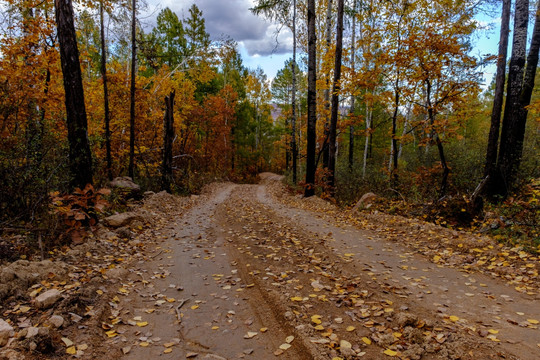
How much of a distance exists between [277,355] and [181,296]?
182 centimetres

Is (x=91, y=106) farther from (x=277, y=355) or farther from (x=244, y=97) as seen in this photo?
(x=244, y=97)

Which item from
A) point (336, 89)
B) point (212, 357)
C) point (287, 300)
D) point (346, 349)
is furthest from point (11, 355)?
point (336, 89)

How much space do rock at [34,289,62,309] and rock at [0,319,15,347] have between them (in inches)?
16.8

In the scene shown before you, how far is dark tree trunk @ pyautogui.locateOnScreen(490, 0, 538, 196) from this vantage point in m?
8.55

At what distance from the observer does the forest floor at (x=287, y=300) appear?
271 cm

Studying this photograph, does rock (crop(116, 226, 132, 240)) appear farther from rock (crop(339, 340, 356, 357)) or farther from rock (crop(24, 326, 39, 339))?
rock (crop(339, 340, 356, 357))

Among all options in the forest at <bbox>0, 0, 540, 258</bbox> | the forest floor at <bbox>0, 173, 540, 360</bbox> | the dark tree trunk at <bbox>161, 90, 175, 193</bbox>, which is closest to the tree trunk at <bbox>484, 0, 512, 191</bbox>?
the forest at <bbox>0, 0, 540, 258</bbox>

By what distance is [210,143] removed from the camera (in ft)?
94.7

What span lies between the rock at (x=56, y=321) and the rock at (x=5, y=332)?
30cm

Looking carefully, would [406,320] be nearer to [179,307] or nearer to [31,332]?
[179,307]

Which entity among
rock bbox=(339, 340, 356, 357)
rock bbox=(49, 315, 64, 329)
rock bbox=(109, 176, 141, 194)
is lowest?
rock bbox=(339, 340, 356, 357)

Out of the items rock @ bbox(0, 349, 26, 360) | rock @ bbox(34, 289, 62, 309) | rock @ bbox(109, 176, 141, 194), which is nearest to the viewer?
rock @ bbox(0, 349, 26, 360)

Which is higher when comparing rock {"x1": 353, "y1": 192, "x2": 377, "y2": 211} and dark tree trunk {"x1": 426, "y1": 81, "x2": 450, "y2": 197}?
dark tree trunk {"x1": 426, "y1": 81, "x2": 450, "y2": 197}

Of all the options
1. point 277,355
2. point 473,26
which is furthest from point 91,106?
point 473,26
